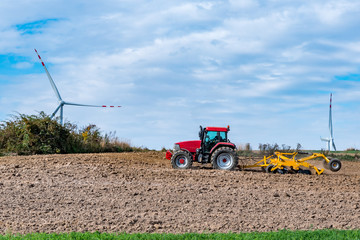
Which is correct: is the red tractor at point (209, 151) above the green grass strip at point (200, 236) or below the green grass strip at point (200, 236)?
above

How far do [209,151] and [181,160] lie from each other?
3.25 ft

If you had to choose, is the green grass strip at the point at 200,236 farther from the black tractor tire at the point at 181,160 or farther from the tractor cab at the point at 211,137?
the tractor cab at the point at 211,137

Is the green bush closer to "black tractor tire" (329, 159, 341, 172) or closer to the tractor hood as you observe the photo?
the tractor hood

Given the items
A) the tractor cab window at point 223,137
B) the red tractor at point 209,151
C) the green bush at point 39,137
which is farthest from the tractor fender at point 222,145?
the green bush at point 39,137

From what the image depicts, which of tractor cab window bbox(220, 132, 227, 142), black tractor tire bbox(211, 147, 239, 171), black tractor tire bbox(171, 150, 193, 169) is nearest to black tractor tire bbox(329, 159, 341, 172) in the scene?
black tractor tire bbox(211, 147, 239, 171)

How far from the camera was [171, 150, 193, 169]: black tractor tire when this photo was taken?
→ 12.9 meters

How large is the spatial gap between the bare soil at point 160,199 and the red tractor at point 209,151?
3.54 ft

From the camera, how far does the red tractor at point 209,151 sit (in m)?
12.9

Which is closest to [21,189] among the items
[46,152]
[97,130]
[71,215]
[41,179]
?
[41,179]

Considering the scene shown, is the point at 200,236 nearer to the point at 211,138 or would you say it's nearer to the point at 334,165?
the point at 211,138

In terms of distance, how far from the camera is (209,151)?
13.4m

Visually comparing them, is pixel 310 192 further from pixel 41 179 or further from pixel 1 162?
pixel 1 162

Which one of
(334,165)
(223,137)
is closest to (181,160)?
(223,137)

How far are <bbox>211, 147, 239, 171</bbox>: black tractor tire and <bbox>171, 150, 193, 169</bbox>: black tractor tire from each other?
29.6 inches
